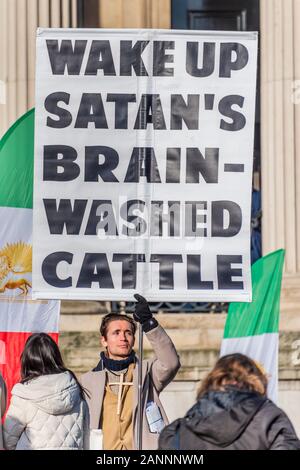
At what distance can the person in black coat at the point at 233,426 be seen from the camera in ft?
22.0

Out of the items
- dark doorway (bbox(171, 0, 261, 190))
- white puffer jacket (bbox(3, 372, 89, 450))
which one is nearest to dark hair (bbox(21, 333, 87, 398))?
white puffer jacket (bbox(3, 372, 89, 450))

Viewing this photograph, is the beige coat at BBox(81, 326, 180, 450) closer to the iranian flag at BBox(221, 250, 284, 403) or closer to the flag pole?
the flag pole

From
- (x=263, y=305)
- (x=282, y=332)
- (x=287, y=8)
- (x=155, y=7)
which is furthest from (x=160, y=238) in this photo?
(x=155, y=7)

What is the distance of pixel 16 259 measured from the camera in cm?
829

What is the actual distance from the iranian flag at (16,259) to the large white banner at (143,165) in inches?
7.5

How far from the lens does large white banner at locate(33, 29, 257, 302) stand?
319 inches

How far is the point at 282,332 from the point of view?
12391mm

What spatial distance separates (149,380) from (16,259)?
1059 millimetres

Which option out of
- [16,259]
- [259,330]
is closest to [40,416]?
[16,259]

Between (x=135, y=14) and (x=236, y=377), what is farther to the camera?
(x=135, y=14)

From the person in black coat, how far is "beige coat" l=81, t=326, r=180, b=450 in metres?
1.30

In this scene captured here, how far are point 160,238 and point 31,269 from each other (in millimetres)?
809

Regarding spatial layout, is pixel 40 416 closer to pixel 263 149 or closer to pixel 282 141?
pixel 282 141
